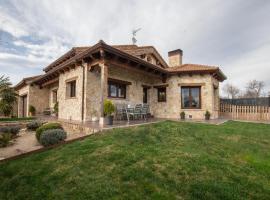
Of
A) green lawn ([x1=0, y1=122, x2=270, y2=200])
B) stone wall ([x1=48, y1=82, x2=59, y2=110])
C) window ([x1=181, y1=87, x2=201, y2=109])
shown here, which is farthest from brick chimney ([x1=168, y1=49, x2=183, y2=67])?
green lawn ([x1=0, y1=122, x2=270, y2=200])

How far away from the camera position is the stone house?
845cm

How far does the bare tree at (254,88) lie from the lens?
31.6 metres

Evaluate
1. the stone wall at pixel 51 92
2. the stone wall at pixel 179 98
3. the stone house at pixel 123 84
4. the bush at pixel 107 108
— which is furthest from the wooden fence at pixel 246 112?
the stone wall at pixel 51 92

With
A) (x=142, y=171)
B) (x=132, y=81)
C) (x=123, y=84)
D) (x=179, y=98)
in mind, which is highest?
(x=132, y=81)

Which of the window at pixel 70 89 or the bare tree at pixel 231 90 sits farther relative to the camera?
the bare tree at pixel 231 90

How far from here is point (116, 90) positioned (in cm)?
990

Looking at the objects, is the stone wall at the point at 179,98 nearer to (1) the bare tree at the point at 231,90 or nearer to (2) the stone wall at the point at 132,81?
(2) the stone wall at the point at 132,81

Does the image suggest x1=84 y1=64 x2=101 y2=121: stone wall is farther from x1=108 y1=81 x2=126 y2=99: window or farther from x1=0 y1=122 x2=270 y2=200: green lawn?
x1=0 y1=122 x2=270 y2=200: green lawn

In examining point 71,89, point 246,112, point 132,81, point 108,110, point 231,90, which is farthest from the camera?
point 231,90

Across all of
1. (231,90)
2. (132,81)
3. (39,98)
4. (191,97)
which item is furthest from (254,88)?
(39,98)

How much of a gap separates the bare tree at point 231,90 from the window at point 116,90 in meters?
34.3

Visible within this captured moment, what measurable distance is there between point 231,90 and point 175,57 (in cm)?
2959

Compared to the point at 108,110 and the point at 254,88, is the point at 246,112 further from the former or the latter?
the point at 254,88

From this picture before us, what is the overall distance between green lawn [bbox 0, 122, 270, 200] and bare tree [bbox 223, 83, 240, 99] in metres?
36.6
